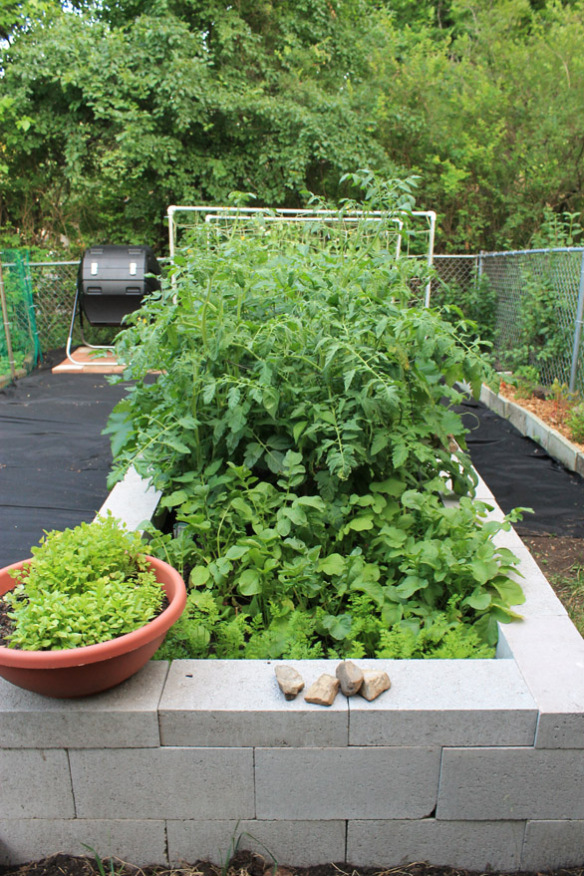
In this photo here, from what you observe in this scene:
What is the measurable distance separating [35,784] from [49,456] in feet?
9.99

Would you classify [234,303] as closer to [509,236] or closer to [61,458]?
[61,458]

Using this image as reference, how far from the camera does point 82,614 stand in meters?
1.40

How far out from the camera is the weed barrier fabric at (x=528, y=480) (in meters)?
3.38

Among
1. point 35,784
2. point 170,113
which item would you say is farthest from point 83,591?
point 170,113

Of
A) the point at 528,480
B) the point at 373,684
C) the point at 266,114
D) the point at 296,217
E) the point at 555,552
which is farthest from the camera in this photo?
the point at 266,114

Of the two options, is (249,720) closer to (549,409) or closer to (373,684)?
(373,684)

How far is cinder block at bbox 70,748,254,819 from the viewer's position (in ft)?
4.66

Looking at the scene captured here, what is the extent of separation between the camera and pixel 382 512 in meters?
2.09

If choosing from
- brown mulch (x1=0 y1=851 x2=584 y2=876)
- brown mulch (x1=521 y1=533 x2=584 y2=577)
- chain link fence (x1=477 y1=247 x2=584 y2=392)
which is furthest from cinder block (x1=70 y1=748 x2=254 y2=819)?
chain link fence (x1=477 y1=247 x2=584 y2=392)

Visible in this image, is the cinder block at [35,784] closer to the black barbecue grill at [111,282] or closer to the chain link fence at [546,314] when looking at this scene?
the chain link fence at [546,314]

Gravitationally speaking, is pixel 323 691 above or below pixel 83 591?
below

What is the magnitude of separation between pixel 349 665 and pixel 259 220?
202 centimetres

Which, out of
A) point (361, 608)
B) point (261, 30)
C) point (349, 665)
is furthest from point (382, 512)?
point (261, 30)

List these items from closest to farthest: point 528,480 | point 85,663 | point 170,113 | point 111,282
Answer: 1. point 85,663
2. point 528,480
3. point 111,282
4. point 170,113
